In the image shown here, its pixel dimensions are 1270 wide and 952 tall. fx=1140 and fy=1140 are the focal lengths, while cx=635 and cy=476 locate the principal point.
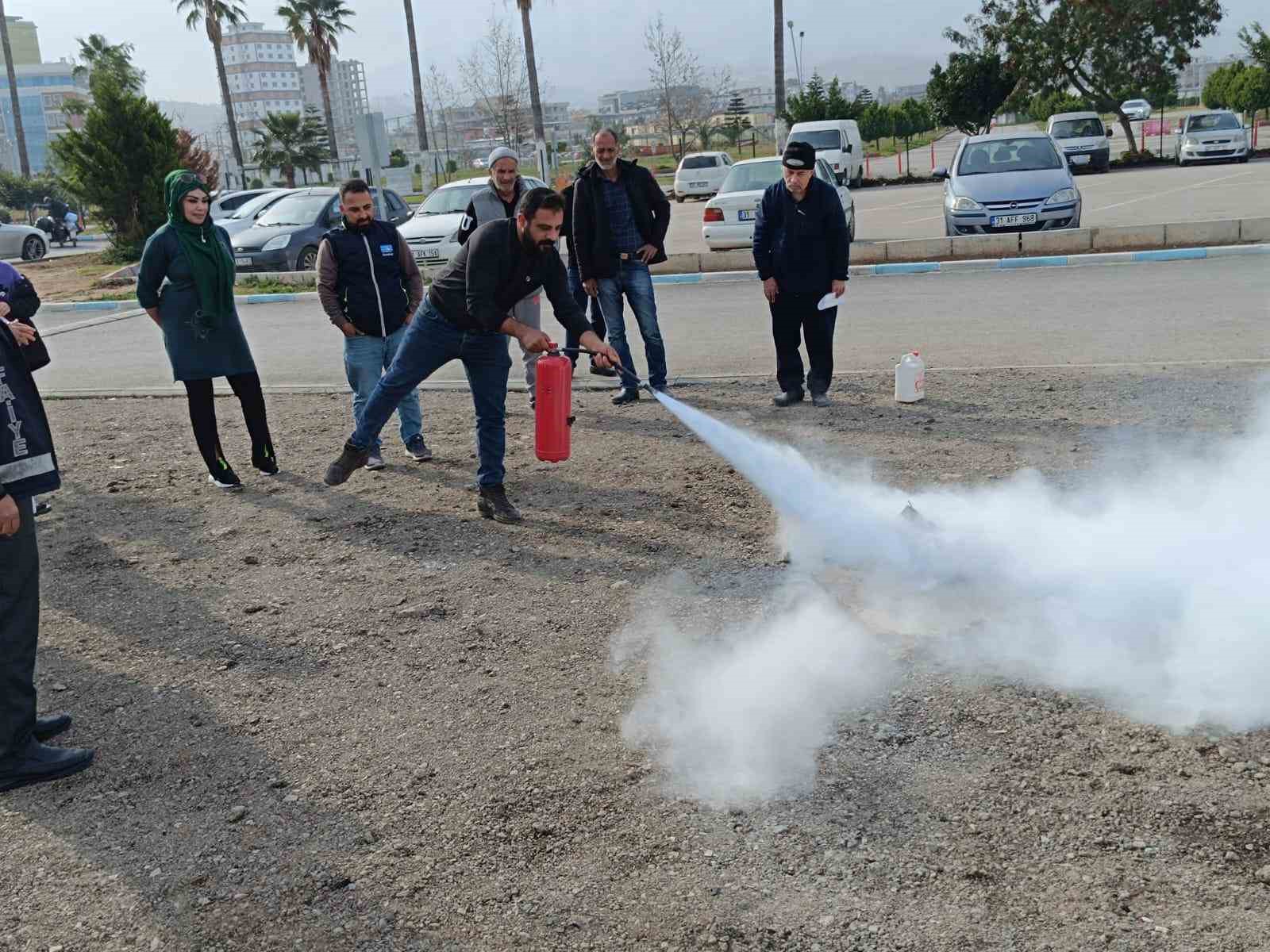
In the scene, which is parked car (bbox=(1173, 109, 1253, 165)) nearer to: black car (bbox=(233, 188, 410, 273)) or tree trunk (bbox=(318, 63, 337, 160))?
black car (bbox=(233, 188, 410, 273))

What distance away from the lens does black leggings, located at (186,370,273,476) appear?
6996 mm

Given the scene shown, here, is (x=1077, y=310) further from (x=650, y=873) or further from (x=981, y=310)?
(x=650, y=873)

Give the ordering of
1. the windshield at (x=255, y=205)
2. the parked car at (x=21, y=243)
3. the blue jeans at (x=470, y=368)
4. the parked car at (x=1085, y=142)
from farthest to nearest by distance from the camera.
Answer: the parked car at (x=1085, y=142), the parked car at (x=21, y=243), the windshield at (x=255, y=205), the blue jeans at (x=470, y=368)

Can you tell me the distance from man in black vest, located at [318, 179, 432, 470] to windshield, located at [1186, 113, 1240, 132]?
108 feet

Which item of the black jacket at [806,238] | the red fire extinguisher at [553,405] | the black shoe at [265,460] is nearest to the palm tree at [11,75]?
the black shoe at [265,460]

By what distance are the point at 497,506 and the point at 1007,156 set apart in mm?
12876

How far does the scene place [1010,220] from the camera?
1544 cm

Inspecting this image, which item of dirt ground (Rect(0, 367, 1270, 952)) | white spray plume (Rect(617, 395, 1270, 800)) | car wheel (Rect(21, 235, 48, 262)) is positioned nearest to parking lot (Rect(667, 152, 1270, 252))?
white spray plume (Rect(617, 395, 1270, 800))

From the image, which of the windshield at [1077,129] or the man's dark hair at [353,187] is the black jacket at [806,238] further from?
the windshield at [1077,129]

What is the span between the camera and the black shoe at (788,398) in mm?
8133

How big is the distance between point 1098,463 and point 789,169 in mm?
2984

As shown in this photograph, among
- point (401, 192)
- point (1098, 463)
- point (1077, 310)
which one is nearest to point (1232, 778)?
point (1098, 463)

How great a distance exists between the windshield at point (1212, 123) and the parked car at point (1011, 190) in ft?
67.6

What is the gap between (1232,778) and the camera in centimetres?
332
